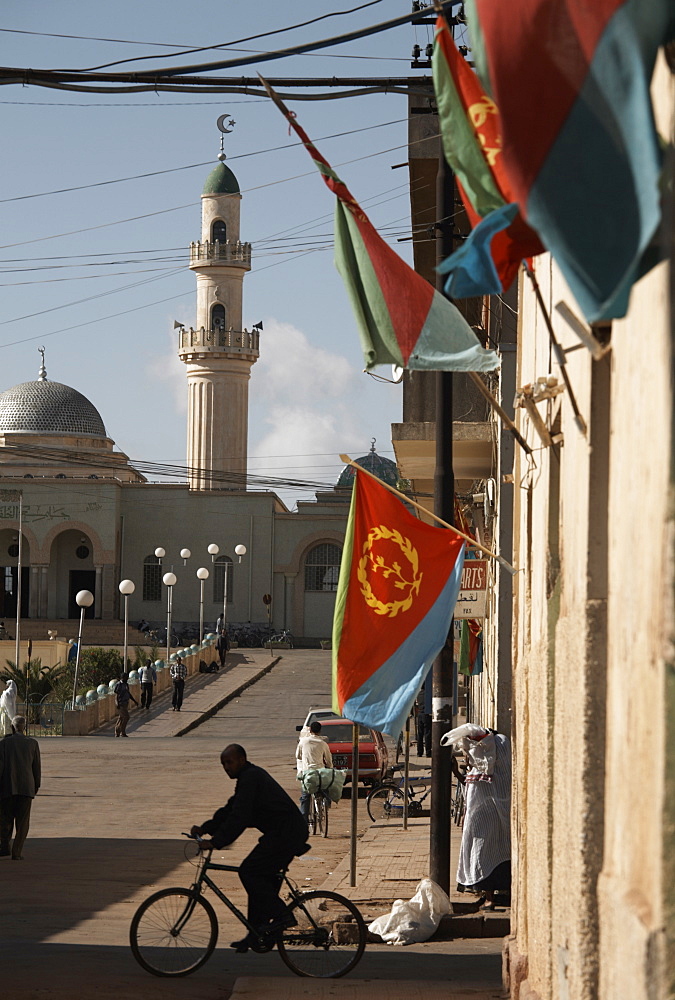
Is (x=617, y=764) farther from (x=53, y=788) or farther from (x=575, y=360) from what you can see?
(x=53, y=788)

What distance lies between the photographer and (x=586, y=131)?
11.0 ft

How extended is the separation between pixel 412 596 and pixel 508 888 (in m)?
3.26

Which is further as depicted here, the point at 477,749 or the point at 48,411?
the point at 48,411

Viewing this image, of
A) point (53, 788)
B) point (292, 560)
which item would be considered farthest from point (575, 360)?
point (292, 560)

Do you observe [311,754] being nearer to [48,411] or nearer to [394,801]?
[394,801]

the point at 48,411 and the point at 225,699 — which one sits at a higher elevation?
the point at 48,411

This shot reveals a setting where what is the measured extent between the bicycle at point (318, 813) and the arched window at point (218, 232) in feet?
151

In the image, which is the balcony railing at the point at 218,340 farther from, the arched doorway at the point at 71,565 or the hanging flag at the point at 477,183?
the hanging flag at the point at 477,183

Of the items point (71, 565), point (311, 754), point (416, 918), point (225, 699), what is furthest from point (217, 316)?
point (416, 918)

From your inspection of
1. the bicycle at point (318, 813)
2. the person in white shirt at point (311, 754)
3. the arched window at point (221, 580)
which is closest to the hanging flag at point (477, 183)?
the person in white shirt at point (311, 754)

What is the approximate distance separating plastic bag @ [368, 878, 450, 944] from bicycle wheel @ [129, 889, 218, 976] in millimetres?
1753

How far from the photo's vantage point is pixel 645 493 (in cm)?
389

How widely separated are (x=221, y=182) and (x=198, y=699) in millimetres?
30782

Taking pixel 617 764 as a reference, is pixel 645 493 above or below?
above
